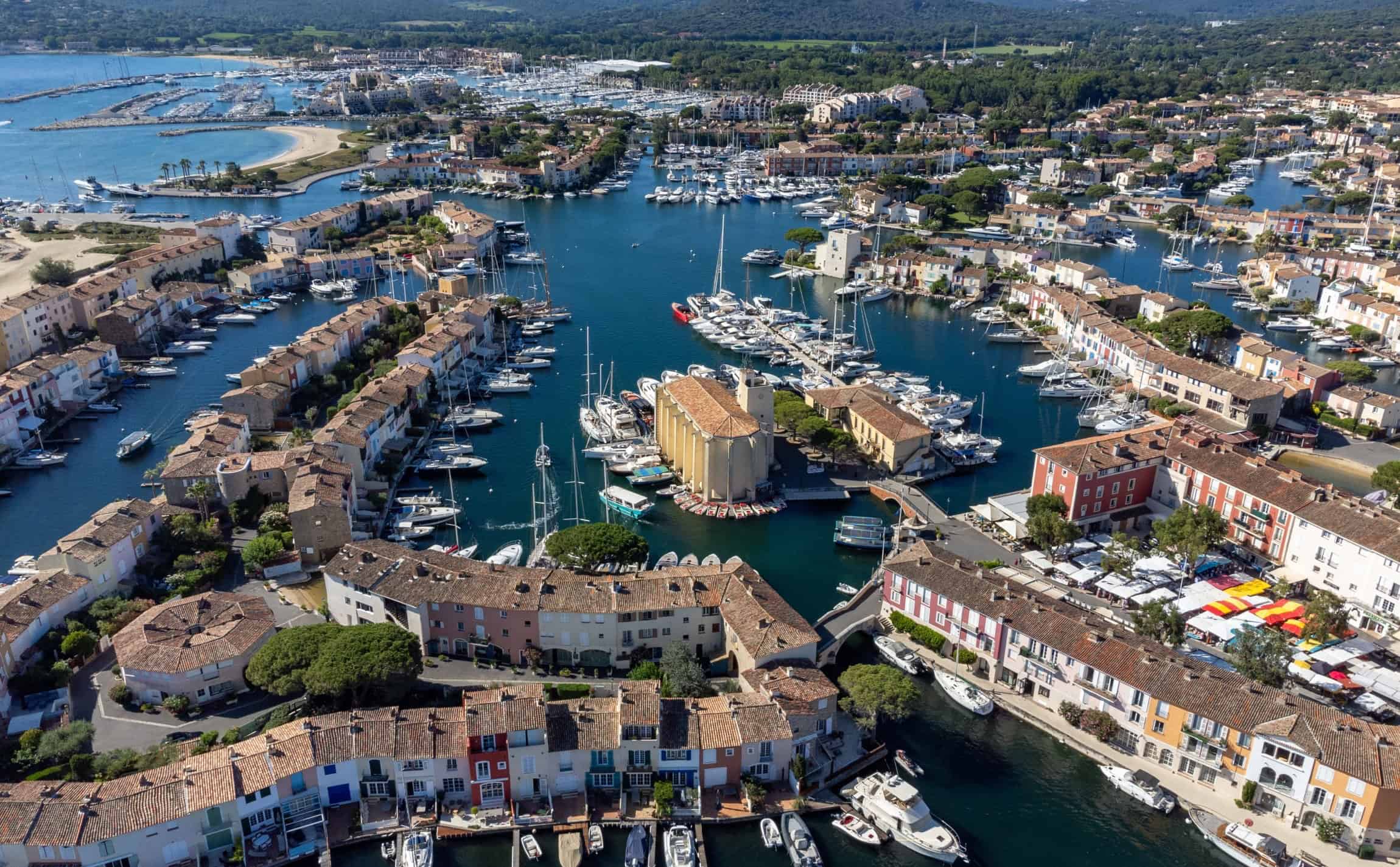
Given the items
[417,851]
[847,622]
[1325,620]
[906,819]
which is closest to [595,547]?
[847,622]

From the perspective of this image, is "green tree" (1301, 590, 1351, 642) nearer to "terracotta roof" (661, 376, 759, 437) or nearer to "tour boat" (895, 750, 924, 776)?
"tour boat" (895, 750, 924, 776)

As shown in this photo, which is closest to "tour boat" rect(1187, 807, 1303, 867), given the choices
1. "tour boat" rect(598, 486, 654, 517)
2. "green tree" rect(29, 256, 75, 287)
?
"tour boat" rect(598, 486, 654, 517)

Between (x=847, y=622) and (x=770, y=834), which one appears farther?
(x=847, y=622)

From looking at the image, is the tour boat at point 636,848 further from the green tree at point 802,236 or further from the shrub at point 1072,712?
the green tree at point 802,236

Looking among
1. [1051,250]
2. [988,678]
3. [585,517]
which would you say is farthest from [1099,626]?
[1051,250]

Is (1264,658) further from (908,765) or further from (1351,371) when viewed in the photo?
(1351,371)

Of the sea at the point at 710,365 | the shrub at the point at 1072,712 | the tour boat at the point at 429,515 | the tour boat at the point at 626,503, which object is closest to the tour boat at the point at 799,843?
the sea at the point at 710,365

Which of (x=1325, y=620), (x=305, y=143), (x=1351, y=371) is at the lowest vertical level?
(x=1325, y=620)
